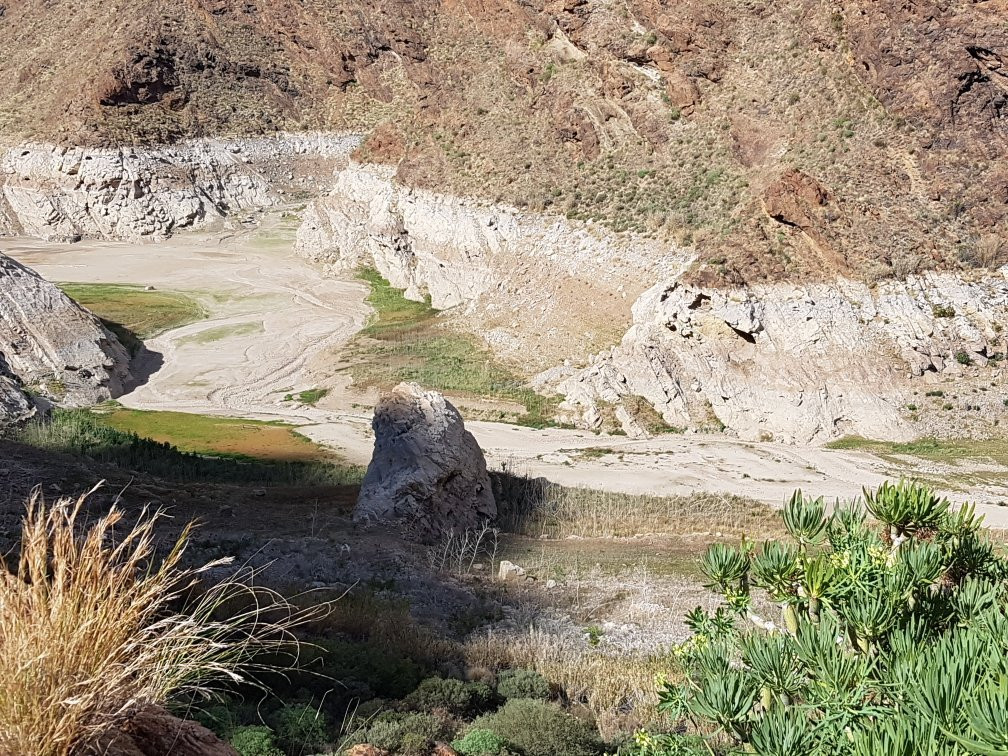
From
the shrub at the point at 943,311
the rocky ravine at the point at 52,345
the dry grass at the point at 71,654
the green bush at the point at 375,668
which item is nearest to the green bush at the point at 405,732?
the green bush at the point at 375,668

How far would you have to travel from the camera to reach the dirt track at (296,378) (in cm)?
2658

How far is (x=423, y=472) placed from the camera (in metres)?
20.1

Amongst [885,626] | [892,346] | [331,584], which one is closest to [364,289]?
[892,346]

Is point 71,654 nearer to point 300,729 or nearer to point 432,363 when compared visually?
point 300,729

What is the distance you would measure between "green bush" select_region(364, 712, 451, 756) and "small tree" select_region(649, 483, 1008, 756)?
2.58 meters

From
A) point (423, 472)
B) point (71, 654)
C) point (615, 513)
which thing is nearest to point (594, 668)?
point (71, 654)

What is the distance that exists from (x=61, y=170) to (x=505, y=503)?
217 ft

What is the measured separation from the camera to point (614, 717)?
28.6 ft

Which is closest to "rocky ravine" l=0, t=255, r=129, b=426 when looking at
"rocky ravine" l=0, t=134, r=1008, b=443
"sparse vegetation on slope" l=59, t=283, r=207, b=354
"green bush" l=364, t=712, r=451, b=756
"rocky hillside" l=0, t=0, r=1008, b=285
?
"sparse vegetation on slope" l=59, t=283, r=207, b=354

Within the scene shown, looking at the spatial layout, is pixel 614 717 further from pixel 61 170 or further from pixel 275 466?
pixel 61 170

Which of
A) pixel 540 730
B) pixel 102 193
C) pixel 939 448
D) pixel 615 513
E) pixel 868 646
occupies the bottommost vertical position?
pixel 615 513

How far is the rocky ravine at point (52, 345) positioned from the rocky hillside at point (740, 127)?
21.5 m

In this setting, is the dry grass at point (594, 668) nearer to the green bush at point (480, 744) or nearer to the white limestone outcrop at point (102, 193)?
the green bush at point (480, 744)

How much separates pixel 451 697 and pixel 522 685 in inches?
38.0
